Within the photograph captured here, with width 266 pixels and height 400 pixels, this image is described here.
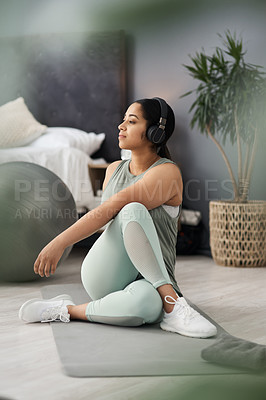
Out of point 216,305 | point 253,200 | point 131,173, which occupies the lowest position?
point 216,305

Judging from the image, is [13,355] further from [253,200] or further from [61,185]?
[253,200]

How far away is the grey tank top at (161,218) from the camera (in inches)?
60.8

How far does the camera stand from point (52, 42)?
191 millimetres

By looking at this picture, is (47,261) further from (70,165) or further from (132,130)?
(70,165)

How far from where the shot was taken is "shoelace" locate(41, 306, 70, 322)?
1.55m

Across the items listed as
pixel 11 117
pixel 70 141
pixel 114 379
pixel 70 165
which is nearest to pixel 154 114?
pixel 114 379

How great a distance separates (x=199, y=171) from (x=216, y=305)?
1.37 metres

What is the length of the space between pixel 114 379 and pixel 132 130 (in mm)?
758

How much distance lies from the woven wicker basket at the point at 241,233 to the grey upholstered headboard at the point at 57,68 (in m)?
2.52

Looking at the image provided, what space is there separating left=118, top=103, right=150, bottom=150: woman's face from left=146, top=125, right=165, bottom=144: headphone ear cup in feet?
0.17

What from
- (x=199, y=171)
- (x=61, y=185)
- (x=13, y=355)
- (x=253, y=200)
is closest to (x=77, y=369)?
(x=13, y=355)

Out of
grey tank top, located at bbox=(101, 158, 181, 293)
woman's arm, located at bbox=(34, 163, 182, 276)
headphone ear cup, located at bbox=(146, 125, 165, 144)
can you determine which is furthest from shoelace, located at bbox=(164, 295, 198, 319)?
headphone ear cup, located at bbox=(146, 125, 165, 144)

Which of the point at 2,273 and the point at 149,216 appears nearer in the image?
the point at 149,216

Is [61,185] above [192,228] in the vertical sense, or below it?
above
